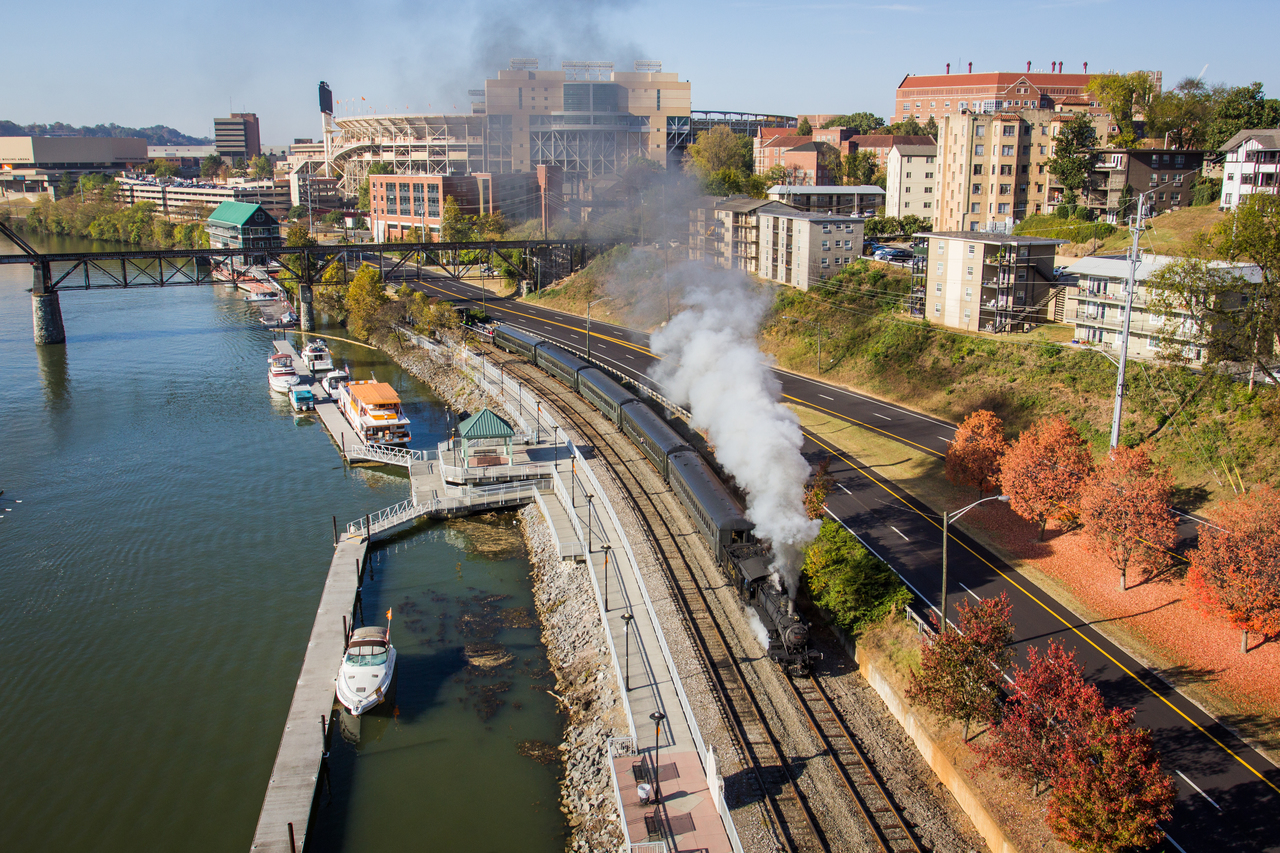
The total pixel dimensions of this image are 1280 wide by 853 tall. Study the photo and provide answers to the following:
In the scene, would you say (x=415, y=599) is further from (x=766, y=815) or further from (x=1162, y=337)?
(x=1162, y=337)

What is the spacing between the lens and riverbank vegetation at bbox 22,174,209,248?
144 m

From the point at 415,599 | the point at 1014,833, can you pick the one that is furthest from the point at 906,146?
the point at 1014,833

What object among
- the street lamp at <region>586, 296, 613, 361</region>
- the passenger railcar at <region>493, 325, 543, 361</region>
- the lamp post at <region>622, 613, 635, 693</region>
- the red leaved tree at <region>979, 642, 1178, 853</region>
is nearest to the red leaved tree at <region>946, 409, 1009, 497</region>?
the red leaved tree at <region>979, 642, 1178, 853</region>

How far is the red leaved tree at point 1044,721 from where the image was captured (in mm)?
19328

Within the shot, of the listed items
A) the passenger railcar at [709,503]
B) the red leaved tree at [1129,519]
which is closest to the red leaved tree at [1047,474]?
the red leaved tree at [1129,519]

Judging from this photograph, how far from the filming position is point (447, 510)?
42.1 m

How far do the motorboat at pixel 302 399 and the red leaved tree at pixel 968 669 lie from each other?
1925 inches

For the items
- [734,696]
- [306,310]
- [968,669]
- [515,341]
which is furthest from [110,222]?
[968,669]

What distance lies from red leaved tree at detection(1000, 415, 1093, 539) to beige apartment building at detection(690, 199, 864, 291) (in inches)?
1465

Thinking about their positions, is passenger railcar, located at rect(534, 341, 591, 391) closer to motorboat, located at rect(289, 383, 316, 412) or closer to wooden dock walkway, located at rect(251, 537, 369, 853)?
motorboat, located at rect(289, 383, 316, 412)

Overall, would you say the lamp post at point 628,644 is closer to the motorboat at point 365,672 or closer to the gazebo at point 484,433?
the motorboat at point 365,672

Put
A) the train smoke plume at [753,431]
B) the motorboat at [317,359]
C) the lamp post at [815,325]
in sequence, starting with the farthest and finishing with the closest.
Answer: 1. the motorboat at [317,359]
2. the lamp post at [815,325]
3. the train smoke plume at [753,431]

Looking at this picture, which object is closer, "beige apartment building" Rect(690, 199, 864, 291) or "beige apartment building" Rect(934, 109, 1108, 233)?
"beige apartment building" Rect(690, 199, 864, 291)

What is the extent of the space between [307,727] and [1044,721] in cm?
2009
